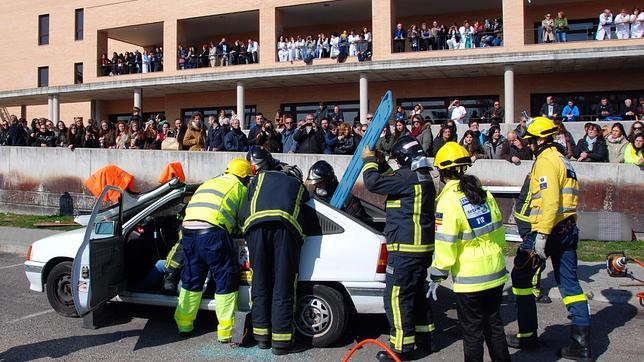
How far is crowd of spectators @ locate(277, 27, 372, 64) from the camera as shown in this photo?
2048cm

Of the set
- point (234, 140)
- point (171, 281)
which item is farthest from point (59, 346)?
point (234, 140)

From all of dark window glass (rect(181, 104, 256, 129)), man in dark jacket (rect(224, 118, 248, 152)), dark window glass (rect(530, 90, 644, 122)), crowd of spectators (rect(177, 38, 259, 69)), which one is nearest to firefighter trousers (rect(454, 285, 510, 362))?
man in dark jacket (rect(224, 118, 248, 152))

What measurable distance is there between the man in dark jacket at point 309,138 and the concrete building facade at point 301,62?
8.72m

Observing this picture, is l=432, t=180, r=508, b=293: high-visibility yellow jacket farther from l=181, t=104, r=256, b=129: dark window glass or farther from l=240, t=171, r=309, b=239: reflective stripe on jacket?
l=181, t=104, r=256, b=129: dark window glass

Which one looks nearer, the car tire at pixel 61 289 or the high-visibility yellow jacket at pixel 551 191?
the high-visibility yellow jacket at pixel 551 191

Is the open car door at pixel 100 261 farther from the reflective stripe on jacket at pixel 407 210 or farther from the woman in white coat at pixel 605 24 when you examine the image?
the woman in white coat at pixel 605 24

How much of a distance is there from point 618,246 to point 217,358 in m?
7.50

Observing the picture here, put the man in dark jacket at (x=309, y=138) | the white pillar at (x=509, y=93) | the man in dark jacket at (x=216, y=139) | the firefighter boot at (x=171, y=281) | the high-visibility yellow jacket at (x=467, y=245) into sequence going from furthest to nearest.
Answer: the white pillar at (x=509, y=93), the man in dark jacket at (x=216, y=139), the man in dark jacket at (x=309, y=138), the firefighter boot at (x=171, y=281), the high-visibility yellow jacket at (x=467, y=245)

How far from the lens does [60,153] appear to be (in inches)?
568

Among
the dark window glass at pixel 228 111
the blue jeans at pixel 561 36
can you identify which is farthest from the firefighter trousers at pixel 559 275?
the dark window glass at pixel 228 111

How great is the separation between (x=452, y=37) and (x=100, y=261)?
1709cm

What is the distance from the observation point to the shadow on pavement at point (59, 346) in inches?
186

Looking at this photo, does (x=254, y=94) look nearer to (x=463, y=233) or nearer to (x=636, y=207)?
(x=636, y=207)

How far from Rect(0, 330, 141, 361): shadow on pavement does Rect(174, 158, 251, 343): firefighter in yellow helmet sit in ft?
2.16
